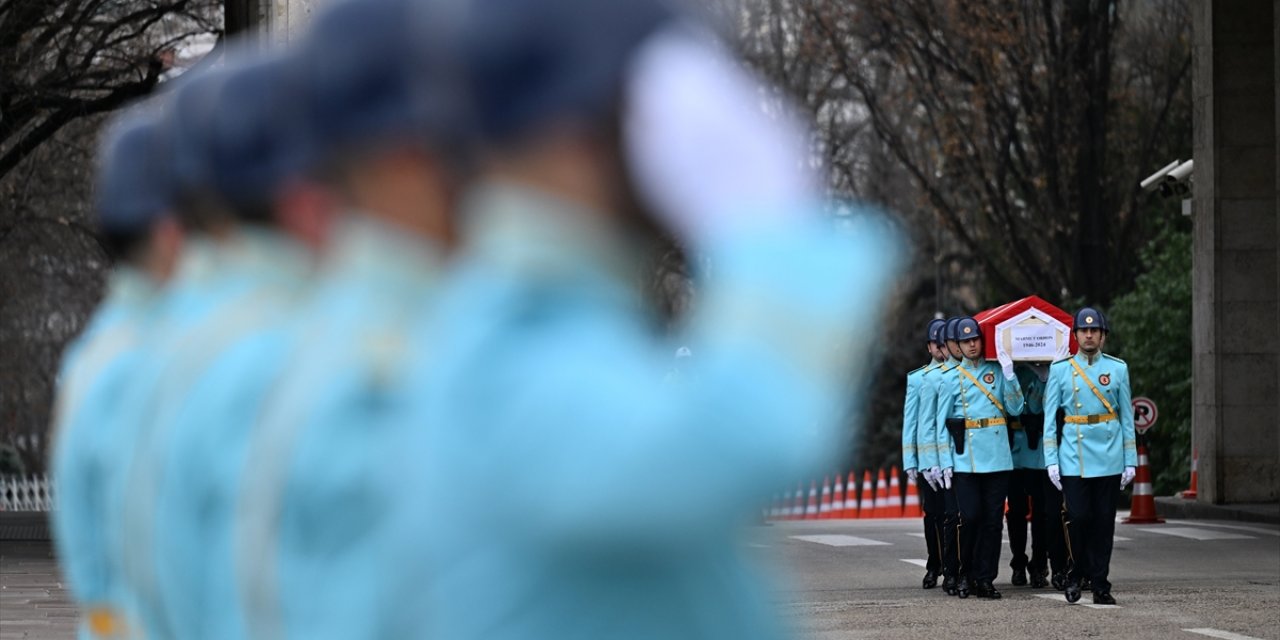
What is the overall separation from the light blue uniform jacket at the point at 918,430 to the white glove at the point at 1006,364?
46 centimetres

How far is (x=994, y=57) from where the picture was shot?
34.4 m

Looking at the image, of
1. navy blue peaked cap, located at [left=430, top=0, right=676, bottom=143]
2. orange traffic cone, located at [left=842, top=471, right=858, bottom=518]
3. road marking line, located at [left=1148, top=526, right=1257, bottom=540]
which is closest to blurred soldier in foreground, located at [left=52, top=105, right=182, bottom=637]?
navy blue peaked cap, located at [left=430, top=0, right=676, bottom=143]

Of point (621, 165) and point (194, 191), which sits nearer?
point (621, 165)

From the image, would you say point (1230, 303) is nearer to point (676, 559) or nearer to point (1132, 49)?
point (1132, 49)

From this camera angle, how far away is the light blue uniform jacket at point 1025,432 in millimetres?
16672

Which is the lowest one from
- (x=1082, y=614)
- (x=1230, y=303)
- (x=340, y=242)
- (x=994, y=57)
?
(x=1082, y=614)

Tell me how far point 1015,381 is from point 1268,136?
989 centimetres

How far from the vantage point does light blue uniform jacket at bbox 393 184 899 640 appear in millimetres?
2047

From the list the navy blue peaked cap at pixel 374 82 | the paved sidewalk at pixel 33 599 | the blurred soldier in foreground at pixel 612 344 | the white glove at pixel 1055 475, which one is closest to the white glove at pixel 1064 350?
the white glove at pixel 1055 475

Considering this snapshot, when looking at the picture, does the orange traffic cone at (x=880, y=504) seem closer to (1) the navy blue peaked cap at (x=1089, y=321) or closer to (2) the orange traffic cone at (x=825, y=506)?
(2) the orange traffic cone at (x=825, y=506)

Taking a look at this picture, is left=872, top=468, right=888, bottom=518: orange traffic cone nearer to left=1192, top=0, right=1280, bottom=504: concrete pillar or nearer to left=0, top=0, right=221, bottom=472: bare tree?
left=1192, top=0, right=1280, bottom=504: concrete pillar

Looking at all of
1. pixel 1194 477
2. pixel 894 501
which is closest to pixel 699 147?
pixel 1194 477

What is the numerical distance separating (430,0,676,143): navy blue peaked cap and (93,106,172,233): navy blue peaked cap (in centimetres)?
101

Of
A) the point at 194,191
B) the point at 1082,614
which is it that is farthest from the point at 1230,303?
the point at 194,191
